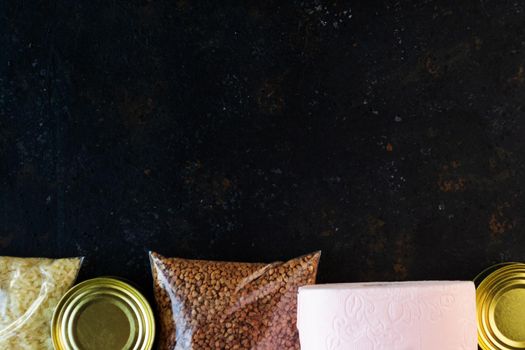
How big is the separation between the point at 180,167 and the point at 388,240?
25.2 inches

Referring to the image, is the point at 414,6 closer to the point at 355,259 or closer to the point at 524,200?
the point at 524,200

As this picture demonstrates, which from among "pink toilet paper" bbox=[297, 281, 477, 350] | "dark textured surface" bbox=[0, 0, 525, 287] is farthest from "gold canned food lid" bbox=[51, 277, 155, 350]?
"pink toilet paper" bbox=[297, 281, 477, 350]

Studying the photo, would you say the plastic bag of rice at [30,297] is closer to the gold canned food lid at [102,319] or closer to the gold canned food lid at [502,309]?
the gold canned food lid at [102,319]

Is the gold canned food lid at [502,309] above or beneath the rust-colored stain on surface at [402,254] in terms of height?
beneath

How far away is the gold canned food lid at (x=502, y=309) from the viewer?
1.61m

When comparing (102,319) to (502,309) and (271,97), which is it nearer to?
(271,97)

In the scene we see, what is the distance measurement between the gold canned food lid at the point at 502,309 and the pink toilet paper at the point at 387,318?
1.25 ft

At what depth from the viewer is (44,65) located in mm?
1703

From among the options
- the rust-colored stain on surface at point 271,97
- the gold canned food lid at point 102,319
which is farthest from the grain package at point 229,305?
the rust-colored stain on surface at point 271,97

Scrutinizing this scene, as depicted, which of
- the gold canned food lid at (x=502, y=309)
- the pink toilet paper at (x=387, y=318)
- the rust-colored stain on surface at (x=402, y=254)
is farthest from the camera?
the rust-colored stain on surface at (x=402, y=254)

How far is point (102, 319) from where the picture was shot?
5.01 ft

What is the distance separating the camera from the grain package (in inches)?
59.1

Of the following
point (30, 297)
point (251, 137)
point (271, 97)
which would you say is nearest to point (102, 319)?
point (30, 297)

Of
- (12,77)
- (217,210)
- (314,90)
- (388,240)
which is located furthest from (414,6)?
(12,77)
